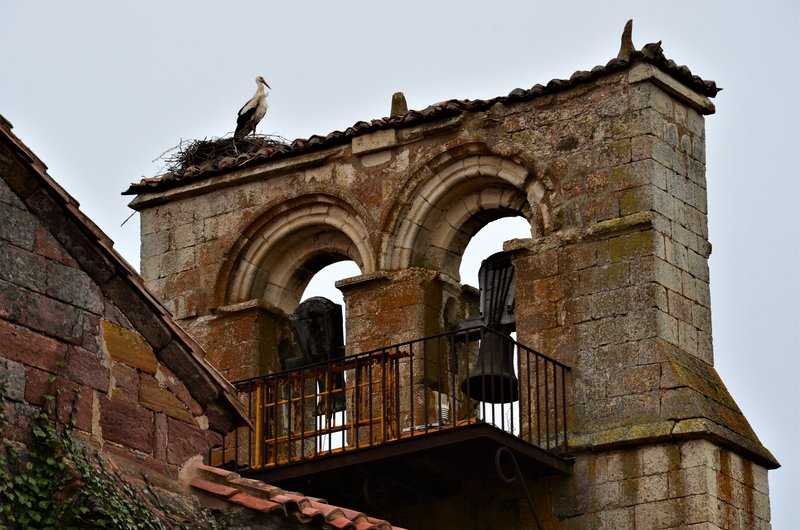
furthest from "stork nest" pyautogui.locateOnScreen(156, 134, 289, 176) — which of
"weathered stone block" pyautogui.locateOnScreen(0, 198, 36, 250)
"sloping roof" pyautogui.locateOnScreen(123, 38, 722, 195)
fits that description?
"weathered stone block" pyautogui.locateOnScreen(0, 198, 36, 250)

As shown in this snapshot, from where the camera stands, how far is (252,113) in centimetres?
2419

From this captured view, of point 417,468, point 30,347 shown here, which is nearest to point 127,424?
point 30,347

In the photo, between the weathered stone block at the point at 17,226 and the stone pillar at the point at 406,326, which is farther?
the stone pillar at the point at 406,326

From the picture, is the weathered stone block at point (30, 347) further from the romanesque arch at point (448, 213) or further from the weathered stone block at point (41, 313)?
the romanesque arch at point (448, 213)

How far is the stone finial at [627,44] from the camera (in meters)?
21.0

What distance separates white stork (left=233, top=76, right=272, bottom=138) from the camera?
2411cm

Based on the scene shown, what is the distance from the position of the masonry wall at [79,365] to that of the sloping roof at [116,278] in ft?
0.16

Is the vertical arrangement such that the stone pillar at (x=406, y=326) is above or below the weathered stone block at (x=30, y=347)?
above

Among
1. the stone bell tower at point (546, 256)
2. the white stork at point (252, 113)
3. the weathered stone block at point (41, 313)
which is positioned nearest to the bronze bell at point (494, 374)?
the stone bell tower at point (546, 256)

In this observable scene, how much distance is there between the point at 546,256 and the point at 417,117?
76.3 inches

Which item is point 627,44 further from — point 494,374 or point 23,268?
point 23,268

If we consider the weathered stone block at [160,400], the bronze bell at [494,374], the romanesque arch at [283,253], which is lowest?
the weathered stone block at [160,400]

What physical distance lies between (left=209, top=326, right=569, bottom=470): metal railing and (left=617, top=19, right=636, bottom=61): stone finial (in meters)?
2.67

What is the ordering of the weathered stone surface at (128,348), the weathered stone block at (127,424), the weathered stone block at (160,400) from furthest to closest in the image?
the weathered stone block at (160,400)
the weathered stone surface at (128,348)
the weathered stone block at (127,424)
